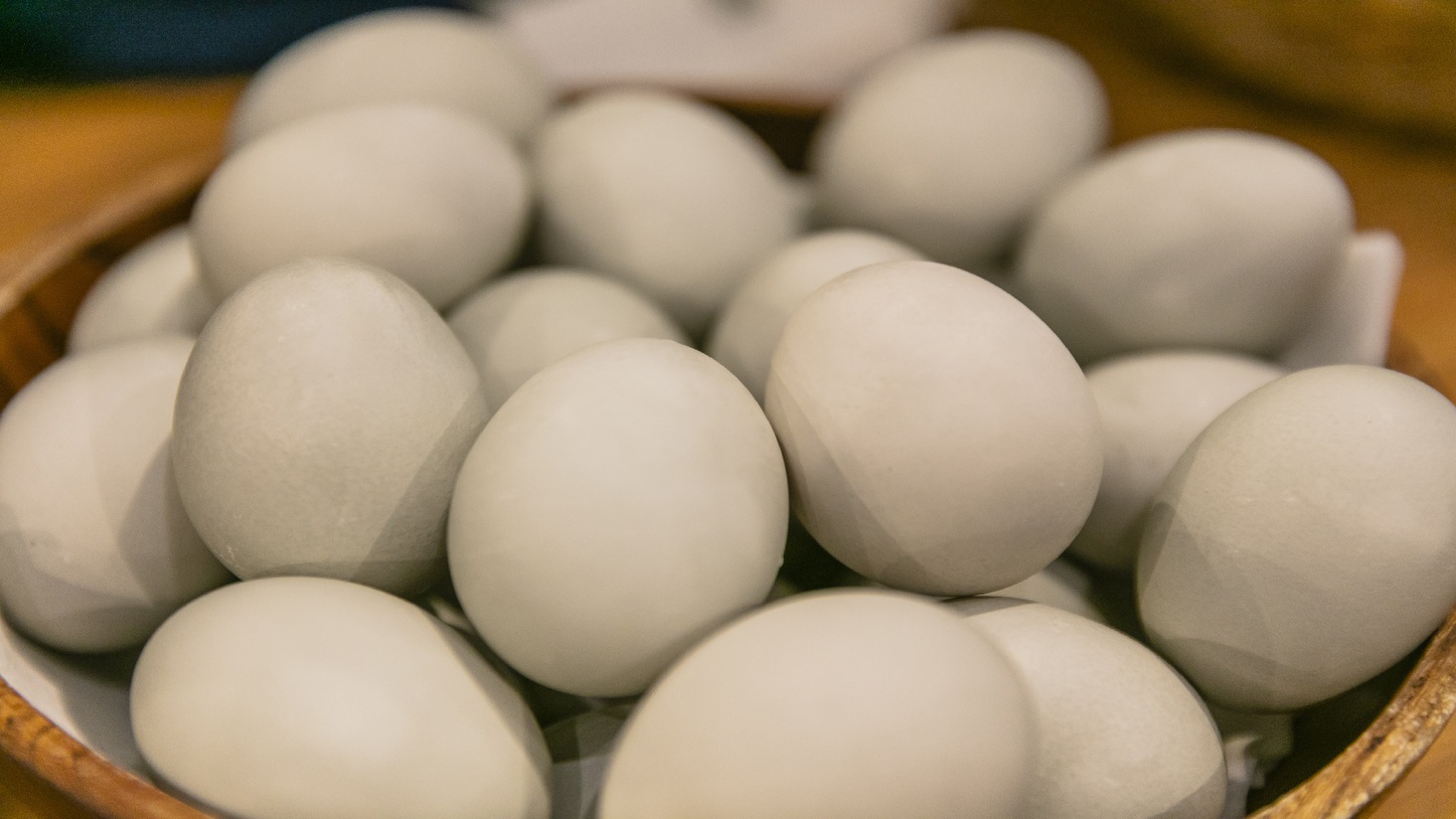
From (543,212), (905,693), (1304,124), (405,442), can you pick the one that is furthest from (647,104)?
(1304,124)

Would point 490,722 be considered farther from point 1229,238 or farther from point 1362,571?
point 1229,238

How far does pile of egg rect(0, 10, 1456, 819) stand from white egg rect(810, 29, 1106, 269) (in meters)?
0.11

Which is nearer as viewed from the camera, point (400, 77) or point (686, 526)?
point (686, 526)

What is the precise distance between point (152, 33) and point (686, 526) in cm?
94

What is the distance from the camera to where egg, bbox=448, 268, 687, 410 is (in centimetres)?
52

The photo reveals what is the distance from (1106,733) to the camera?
385 millimetres

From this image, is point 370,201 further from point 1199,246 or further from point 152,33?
point 152,33

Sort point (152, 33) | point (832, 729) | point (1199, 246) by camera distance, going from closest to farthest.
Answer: point (832, 729)
point (1199, 246)
point (152, 33)

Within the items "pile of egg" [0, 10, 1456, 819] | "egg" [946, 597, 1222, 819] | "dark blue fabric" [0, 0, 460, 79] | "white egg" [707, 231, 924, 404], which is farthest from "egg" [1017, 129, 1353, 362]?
"dark blue fabric" [0, 0, 460, 79]

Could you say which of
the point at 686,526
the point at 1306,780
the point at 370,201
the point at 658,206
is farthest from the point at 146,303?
the point at 1306,780

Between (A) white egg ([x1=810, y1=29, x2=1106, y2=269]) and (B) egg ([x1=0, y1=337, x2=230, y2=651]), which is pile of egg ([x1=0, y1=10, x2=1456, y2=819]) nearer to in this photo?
(B) egg ([x1=0, y1=337, x2=230, y2=651])

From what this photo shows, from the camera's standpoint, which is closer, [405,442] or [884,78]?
[405,442]

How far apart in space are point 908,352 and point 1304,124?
0.70m

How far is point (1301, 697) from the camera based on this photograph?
429mm
